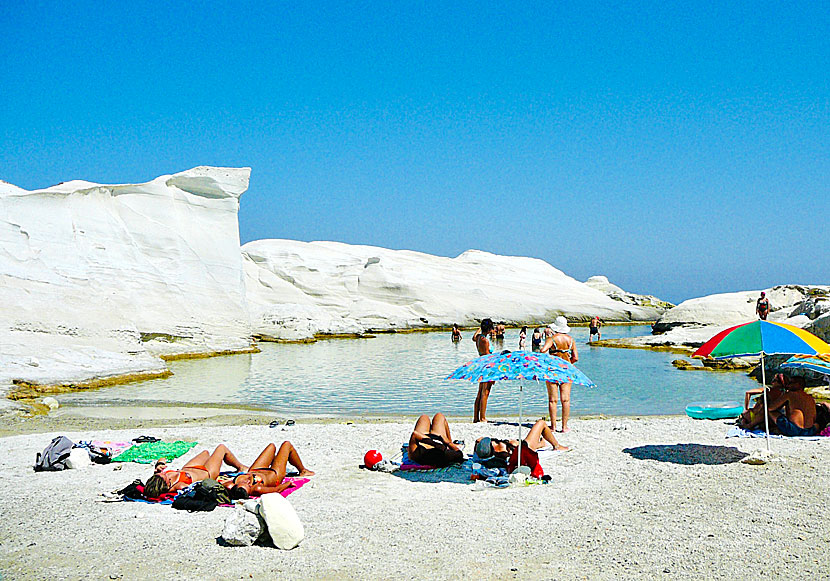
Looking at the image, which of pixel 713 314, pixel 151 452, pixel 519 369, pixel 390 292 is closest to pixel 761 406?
pixel 519 369

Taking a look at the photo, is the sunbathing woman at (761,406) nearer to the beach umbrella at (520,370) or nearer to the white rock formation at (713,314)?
the beach umbrella at (520,370)

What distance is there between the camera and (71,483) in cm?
826

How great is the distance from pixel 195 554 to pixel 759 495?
5.38 m

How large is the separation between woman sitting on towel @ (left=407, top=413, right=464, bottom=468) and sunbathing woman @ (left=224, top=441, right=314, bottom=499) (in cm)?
154

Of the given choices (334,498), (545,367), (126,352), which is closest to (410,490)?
(334,498)

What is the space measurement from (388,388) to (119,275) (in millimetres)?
16171

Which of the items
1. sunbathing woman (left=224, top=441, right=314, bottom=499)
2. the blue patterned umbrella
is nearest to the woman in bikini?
the blue patterned umbrella

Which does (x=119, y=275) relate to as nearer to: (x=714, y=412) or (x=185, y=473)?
(x=185, y=473)

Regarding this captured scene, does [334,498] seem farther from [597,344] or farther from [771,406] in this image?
[597,344]

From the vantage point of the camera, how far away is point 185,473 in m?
7.73

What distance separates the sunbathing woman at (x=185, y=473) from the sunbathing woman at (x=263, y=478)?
0.63ft

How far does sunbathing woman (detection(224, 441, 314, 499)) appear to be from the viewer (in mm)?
7340

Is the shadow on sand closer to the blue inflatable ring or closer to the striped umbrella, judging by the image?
the striped umbrella

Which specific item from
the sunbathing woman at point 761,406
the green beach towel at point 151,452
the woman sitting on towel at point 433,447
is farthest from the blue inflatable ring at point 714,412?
the green beach towel at point 151,452
